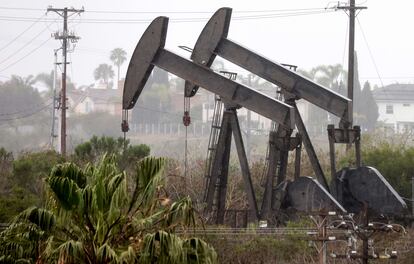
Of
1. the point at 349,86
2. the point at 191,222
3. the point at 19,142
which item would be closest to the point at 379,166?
the point at 349,86

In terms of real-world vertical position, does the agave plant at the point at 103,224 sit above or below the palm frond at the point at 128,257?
above

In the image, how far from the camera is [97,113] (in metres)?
68.9

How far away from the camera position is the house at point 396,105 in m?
85.4

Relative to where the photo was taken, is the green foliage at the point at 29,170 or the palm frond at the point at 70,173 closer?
the palm frond at the point at 70,173

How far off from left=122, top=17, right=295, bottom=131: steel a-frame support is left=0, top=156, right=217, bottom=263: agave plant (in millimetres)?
8510

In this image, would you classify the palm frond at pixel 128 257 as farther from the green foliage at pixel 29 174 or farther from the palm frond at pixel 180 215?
the green foliage at pixel 29 174

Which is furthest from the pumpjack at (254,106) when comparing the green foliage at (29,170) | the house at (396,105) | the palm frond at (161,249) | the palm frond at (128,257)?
the house at (396,105)

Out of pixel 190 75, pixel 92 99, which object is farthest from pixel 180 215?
pixel 92 99

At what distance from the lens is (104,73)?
102 meters

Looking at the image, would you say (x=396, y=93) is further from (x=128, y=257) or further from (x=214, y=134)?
(x=128, y=257)

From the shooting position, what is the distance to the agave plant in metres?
14.0

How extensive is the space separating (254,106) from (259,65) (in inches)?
53.0

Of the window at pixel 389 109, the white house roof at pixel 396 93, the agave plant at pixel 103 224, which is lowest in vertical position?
the agave plant at pixel 103 224

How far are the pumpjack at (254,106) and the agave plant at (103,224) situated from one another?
28.7ft
